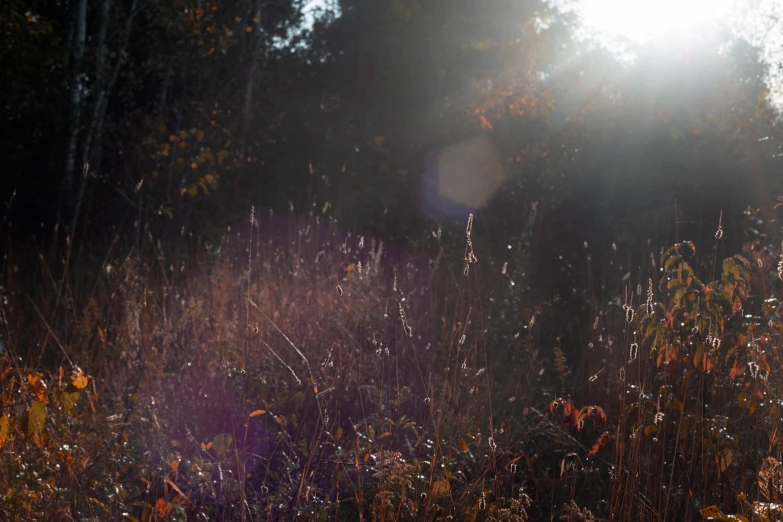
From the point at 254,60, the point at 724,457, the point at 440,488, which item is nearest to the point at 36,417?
the point at 440,488

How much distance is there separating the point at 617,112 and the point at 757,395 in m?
4.17

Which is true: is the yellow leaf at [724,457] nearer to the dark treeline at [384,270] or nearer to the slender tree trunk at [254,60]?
the dark treeline at [384,270]

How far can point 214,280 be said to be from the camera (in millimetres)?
4094

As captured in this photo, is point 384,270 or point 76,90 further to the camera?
point 76,90

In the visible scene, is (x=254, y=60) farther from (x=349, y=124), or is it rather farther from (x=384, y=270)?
(x=384, y=270)

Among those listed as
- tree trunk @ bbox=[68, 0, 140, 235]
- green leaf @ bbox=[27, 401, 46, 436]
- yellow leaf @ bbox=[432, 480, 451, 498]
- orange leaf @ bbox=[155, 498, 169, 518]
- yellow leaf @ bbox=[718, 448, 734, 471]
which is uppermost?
tree trunk @ bbox=[68, 0, 140, 235]

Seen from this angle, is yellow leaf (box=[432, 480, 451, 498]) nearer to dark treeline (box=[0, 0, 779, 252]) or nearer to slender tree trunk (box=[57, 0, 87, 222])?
dark treeline (box=[0, 0, 779, 252])

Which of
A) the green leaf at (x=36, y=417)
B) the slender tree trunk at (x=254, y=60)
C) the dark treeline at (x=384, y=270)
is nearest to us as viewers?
the green leaf at (x=36, y=417)

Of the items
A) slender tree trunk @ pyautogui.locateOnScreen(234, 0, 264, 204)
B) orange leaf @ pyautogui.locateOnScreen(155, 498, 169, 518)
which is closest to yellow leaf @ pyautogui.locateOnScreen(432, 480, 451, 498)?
orange leaf @ pyautogui.locateOnScreen(155, 498, 169, 518)

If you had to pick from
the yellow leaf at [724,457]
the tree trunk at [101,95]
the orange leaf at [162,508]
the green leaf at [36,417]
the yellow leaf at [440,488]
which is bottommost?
the orange leaf at [162,508]

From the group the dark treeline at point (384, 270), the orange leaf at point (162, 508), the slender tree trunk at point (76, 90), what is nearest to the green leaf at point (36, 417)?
the dark treeline at point (384, 270)

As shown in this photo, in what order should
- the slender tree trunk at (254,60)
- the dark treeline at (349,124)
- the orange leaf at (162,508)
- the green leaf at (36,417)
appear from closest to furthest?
the green leaf at (36,417)
the orange leaf at (162,508)
the dark treeline at (349,124)
the slender tree trunk at (254,60)

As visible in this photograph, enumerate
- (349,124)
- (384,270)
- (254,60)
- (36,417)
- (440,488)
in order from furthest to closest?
1. (349,124)
2. (254,60)
3. (384,270)
4. (440,488)
5. (36,417)

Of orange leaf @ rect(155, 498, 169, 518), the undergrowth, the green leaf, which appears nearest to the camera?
the green leaf
